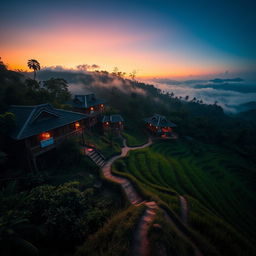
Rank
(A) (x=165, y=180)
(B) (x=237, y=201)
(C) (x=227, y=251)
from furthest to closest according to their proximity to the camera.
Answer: (B) (x=237, y=201)
(A) (x=165, y=180)
(C) (x=227, y=251)

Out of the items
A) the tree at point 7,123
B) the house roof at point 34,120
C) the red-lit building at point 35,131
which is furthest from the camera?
the red-lit building at point 35,131

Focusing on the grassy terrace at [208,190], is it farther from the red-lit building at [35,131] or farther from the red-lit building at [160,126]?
the red-lit building at [35,131]

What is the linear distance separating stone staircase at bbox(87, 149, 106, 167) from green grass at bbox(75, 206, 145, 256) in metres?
11.5

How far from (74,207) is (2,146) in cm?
1437

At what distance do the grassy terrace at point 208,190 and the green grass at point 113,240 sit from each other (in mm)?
6320

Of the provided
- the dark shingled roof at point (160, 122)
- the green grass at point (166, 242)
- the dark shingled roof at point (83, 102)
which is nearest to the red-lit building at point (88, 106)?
the dark shingled roof at point (83, 102)

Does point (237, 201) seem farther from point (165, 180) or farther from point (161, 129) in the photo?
point (161, 129)

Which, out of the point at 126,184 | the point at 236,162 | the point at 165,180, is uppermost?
the point at 126,184

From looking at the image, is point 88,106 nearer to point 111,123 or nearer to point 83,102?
point 83,102

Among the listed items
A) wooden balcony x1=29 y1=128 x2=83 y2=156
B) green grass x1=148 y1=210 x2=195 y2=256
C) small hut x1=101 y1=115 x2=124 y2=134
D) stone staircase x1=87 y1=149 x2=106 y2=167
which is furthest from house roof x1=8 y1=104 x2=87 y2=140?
green grass x1=148 y1=210 x2=195 y2=256

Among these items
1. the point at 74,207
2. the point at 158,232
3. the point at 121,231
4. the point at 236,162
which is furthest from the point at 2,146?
the point at 236,162

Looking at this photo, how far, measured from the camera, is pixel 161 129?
42.5 meters

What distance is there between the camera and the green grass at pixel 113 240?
6654 millimetres

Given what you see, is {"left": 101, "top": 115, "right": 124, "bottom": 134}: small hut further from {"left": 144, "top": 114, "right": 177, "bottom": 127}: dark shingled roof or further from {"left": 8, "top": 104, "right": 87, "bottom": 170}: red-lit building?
{"left": 8, "top": 104, "right": 87, "bottom": 170}: red-lit building
